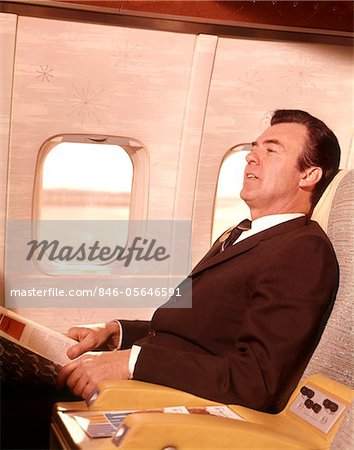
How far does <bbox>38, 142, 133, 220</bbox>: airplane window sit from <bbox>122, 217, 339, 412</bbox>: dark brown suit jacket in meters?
0.91

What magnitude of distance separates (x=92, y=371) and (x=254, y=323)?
1.80ft

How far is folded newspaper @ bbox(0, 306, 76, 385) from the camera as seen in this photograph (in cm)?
244

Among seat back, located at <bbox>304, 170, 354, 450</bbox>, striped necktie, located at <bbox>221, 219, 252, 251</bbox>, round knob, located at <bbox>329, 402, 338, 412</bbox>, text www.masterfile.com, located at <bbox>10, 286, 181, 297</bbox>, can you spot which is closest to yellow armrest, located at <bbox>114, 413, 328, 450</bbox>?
round knob, located at <bbox>329, 402, 338, 412</bbox>

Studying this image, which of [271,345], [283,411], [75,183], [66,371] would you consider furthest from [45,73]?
[283,411]

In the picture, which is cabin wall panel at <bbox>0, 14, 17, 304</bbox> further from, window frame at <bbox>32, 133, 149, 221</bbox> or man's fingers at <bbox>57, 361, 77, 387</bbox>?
man's fingers at <bbox>57, 361, 77, 387</bbox>

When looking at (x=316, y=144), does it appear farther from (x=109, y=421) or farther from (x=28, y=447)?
(x=28, y=447)

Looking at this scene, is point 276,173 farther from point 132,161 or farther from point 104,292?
point 104,292

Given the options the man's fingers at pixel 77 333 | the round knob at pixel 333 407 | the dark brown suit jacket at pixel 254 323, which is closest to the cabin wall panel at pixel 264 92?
the man's fingers at pixel 77 333

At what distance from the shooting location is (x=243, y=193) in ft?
8.99

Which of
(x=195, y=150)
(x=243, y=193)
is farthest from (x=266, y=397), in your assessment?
(x=195, y=150)

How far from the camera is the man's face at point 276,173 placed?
8.42 feet

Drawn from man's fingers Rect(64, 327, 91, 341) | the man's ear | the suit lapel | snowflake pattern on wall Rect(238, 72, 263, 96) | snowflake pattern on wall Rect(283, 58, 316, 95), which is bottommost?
man's fingers Rect(64, 327, 91, 341)

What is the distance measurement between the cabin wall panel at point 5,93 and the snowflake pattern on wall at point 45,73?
12 cm

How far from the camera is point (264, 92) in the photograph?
3.29 meters
